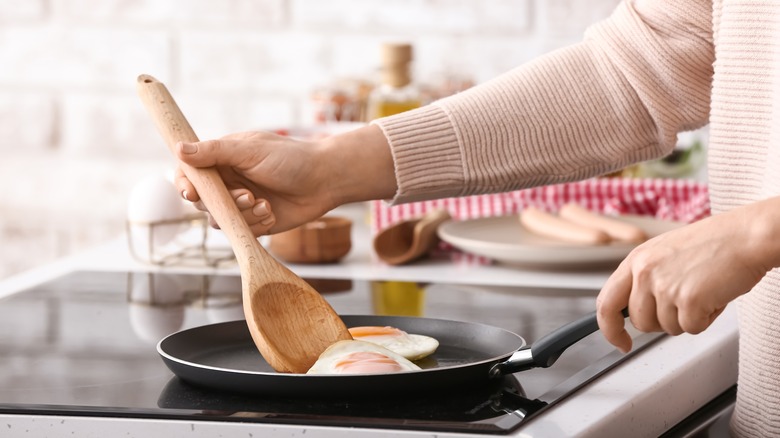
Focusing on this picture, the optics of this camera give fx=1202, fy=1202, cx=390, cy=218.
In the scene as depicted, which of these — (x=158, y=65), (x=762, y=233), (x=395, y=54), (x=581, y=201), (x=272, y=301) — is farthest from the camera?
(x=158, y=65)

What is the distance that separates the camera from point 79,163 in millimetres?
2930

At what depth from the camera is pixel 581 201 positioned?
186cm

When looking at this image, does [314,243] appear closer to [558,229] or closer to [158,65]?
[558,229]

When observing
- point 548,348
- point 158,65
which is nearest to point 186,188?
point 548,348

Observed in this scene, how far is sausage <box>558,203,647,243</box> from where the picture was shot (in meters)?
1.59

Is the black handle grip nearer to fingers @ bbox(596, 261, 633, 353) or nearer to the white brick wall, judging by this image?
fingers @ bbox(596, 261, 633, 353)

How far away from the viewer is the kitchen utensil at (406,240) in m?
1.64

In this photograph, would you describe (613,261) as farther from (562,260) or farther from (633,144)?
(633,144)

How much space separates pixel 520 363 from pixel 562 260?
0.65 metres

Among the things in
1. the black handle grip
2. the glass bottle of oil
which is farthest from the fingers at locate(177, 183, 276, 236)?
the glass bottle of oil

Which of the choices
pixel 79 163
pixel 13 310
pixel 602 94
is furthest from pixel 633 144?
pixel 79 163

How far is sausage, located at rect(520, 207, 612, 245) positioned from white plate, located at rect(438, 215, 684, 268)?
1 centimetres

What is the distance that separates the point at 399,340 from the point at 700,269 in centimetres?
33

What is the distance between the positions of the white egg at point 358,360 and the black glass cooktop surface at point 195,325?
0.03 m
